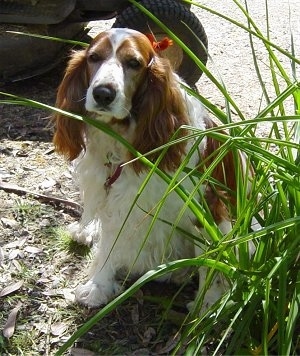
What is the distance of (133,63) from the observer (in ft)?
9.89

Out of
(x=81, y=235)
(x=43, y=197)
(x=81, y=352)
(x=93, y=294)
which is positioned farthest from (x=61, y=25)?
(x=81, y=352)

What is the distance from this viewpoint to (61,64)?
5812mm

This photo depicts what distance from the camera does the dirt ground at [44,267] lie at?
10.5 feet

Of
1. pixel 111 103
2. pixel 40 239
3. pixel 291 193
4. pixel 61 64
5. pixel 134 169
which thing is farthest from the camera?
pixel 61 64

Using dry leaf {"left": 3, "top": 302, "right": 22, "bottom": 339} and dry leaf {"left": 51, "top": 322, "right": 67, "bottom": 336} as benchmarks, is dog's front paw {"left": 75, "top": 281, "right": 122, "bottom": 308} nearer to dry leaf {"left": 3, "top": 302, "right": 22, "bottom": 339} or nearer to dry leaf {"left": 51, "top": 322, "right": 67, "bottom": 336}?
dry leaf {"left": 51, "top": 322, "right": 67, "bottom": 336}

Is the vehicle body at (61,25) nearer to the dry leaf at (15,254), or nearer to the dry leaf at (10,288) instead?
the dry leaf at (15,254)

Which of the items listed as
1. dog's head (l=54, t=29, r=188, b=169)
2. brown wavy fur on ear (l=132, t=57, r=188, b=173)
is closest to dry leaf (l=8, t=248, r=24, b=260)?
dog's head (l=54, t=29, r=188, b=169)

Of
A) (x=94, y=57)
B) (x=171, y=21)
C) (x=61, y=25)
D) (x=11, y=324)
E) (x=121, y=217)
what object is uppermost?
(x=94, y=57)

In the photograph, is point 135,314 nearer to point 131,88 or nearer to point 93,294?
point 93,294

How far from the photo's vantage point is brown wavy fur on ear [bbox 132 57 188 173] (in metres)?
3.04

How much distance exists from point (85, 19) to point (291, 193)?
317 centimetres

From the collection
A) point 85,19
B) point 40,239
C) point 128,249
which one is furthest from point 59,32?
point 128,249

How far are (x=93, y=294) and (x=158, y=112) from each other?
0.98m

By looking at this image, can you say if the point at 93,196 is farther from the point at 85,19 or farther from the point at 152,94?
the point at 85,19
